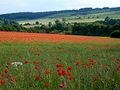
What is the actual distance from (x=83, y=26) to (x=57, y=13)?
10151 cm

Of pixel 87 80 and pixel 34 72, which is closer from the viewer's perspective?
pixel 87 80

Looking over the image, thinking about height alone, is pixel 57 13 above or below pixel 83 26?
below

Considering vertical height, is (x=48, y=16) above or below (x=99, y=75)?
below

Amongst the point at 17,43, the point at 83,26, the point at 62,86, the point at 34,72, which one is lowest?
the point at 83,26

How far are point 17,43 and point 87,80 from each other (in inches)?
1207

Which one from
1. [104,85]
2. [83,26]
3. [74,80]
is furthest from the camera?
[83,26]

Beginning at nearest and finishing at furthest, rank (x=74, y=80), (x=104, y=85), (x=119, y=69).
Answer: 1. (x=104, y=85)
2. (x=74, y=80)
3. (x=119, y=69)

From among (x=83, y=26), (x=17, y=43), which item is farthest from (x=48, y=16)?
(x=17, y=43)

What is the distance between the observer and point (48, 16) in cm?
18038

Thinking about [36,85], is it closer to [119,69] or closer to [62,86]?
[62,86]

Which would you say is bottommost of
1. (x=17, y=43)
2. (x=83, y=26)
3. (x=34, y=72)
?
(x=83, y=26)

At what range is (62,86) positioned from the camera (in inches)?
203

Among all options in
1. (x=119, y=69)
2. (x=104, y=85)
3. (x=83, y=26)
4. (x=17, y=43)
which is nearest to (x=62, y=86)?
(x=104, y=85)

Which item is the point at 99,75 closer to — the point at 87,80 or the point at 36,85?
the point at 87,80
